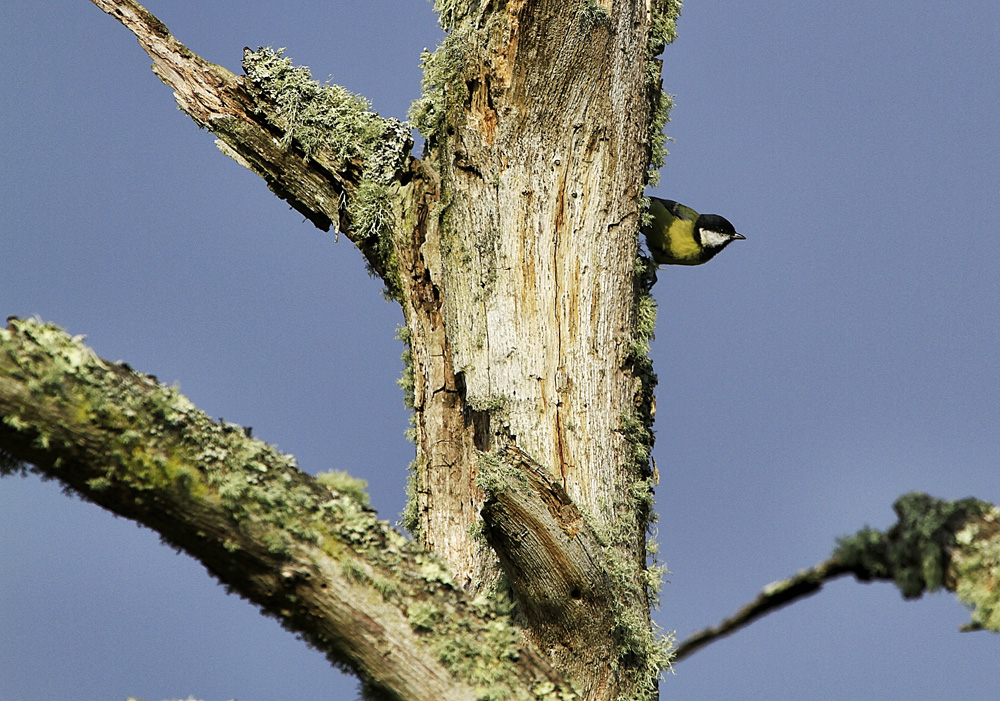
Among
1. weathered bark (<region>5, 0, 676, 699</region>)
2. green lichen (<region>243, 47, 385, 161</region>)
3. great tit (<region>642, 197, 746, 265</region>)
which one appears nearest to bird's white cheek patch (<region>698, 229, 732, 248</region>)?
great tit (<region>642, 197, 746, 265</region>)

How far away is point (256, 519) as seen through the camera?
2.48 m

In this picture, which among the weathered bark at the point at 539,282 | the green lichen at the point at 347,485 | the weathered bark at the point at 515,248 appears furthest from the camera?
the weathered bark at the point at 539,282

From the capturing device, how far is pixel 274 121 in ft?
13.7

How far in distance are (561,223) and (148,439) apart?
1923 mm

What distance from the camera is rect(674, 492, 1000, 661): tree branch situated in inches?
71.7

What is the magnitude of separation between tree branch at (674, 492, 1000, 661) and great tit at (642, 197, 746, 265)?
193 inches

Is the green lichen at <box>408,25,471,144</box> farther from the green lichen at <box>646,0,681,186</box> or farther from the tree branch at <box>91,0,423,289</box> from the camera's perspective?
the green lichen at <box>646,0,681,186</box>

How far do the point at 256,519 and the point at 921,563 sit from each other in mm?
1638

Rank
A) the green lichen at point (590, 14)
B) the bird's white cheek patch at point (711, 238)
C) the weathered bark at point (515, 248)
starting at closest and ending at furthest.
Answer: the weathered bark at point (515, 248)
the green lichen at point (590, 14)
the bird's white cheek patch at point (711, 238)

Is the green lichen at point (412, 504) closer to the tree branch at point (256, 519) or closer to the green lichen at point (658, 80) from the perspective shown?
the tree branch at point (256, 519)

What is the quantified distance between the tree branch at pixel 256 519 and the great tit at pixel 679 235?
4417mm

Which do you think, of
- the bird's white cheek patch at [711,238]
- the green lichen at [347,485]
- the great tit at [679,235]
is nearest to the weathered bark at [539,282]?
the green lichen at [347,485]

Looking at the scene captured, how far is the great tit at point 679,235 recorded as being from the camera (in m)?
6.78

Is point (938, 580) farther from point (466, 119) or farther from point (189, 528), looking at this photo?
point (466, 119)
